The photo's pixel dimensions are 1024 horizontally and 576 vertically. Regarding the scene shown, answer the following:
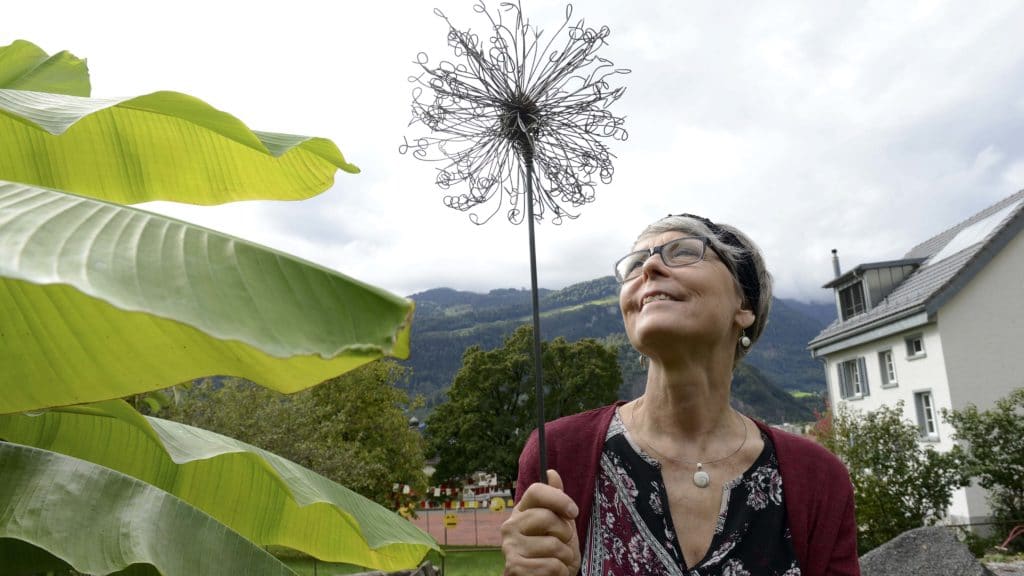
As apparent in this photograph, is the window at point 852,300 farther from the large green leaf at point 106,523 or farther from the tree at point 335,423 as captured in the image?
the large green leaf at point 106,523

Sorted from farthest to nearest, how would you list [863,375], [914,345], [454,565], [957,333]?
1. [863,375]
2. [454,565]
3. [914,345]
4. [957,333]

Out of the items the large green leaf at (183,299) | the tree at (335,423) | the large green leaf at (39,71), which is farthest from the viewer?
the tree at (335,423)

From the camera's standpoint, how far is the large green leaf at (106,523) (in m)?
1.38

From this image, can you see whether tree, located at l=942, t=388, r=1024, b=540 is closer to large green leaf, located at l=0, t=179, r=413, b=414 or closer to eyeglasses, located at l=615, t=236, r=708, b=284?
eyeglasses, located at l=615, t=236, r=708, b=284

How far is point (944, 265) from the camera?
19891 mm

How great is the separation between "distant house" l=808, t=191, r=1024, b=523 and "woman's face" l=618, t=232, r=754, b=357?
17427 mm

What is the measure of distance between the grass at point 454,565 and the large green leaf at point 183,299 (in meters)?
16.5

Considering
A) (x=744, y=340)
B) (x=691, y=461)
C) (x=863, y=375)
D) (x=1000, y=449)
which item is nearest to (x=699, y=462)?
(x=691, y=461)

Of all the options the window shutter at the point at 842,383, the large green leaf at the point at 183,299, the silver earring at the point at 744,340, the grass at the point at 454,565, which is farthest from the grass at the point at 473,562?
the large green leaf at the point at 183,299

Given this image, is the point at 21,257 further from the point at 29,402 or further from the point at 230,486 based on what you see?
the point at 230,486

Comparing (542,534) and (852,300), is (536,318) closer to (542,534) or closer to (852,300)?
(542,534)

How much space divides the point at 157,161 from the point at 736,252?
2050mm

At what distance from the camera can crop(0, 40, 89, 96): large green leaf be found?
2449mm

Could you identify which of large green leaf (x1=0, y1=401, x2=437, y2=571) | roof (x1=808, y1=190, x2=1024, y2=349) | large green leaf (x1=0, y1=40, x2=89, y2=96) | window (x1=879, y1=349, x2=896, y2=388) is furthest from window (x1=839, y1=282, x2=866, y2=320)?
large green leaf (x1=0, y1=40, x2=89, y2=96)
